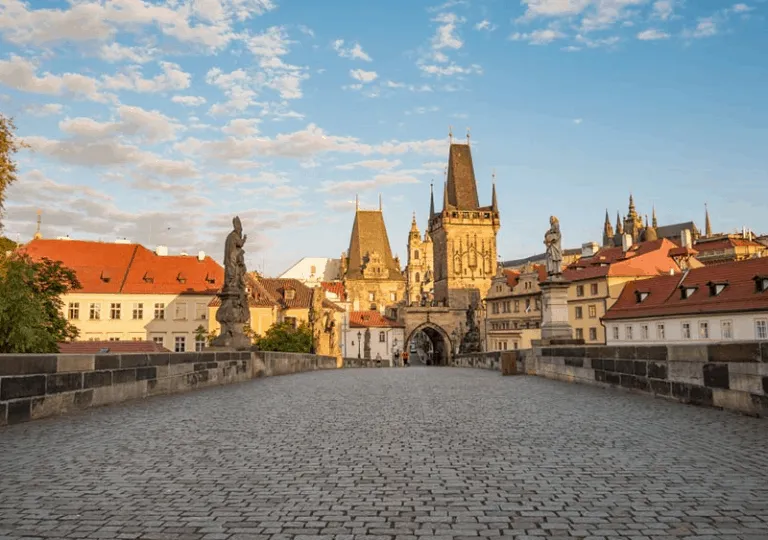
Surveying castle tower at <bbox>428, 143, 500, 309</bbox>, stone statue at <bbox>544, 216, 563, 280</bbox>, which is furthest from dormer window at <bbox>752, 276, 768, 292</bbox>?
castle tower at <bbox>428, 143, 500, 309</bbox>

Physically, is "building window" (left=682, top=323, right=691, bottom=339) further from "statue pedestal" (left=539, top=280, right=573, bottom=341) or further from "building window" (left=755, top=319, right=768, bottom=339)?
"statue pedestal" (left=539, top=280, right=573, bottom=341)

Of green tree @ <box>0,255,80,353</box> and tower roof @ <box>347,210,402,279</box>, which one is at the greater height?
tower roof @ <box>347,210,402,279</box>

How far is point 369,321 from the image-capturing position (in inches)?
3243

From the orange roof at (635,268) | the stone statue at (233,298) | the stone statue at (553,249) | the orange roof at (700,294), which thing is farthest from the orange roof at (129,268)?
the stone statue at (553,249)

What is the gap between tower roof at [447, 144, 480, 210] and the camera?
96.9 meters

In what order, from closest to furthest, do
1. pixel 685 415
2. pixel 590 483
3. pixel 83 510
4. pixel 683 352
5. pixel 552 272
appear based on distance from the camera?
pixel 83 510 < pixel 590 483 < pixel 685 415 < pixel 683 352 < pixel 552 272

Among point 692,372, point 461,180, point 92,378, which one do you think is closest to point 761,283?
point 692,372

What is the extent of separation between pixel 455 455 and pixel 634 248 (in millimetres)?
78646

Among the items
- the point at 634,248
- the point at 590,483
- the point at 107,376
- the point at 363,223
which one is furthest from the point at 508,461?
the point at 363,223

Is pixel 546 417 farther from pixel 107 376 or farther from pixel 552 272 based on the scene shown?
pixel 552 272

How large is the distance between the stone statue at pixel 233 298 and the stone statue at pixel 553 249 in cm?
868

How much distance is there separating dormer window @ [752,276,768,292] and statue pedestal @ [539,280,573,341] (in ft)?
85.6

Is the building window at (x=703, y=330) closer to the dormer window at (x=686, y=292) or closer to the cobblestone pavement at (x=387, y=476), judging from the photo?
the dormer window at (x=686, y=292)

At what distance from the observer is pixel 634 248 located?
257ft
